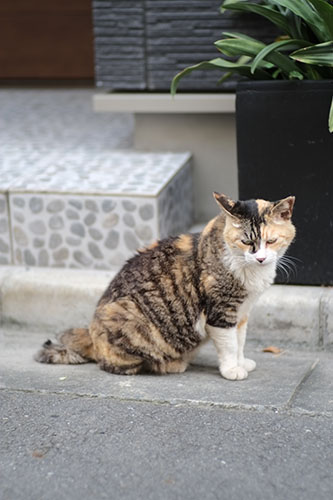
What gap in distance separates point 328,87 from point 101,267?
69.9 inches

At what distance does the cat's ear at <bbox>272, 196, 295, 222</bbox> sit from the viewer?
3.81m

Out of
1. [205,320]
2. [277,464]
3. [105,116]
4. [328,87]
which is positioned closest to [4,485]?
[277,464]

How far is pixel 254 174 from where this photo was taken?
15.6 ft

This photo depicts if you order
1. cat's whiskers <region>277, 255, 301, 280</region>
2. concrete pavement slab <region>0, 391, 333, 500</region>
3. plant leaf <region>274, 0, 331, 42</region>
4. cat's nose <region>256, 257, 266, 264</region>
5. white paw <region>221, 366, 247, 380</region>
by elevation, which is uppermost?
plant leaf <region>274, 0, 331, 42</region>

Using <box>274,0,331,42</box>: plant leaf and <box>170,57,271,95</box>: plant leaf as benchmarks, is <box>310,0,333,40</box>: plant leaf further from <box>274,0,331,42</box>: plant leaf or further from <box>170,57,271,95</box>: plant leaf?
<box>170,57,271,95</box>: plant leaf

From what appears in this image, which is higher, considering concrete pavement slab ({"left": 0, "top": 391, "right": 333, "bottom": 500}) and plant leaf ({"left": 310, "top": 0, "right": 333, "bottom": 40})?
plant leaf ({"left": 310, "top": 0, "right": 333, "bottom": 40})

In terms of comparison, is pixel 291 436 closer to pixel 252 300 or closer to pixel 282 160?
pixel 252 300

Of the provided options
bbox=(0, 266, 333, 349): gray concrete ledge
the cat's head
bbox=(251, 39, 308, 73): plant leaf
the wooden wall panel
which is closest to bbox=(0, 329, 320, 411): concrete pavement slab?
bbox=(0, 266, 333, 349): gray concrete ledge

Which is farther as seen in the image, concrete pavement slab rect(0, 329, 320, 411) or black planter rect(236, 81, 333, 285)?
black planter rect(236, 81, 333, 285)

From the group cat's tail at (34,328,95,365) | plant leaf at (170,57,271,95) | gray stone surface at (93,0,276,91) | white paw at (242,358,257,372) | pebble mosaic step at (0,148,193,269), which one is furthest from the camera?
gray stone surface at (93,0,276,91)

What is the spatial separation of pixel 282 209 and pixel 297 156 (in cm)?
90

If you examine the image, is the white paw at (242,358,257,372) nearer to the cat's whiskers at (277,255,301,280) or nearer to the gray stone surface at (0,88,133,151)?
the cat's whiskers at (277,255,301,280)

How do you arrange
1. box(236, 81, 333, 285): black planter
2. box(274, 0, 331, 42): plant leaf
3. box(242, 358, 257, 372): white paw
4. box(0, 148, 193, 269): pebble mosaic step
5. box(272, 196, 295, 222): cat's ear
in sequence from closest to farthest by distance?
box(272, 196, 295, 222): cat's ear → box(242, 358, 257, 372): white paw → box(274, 0, 331, 42): plant leaf → box(236, 81, 333, 285): black planter → box(0, 148, 193, 269): pebble mosaic step

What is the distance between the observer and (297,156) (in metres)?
4.65
